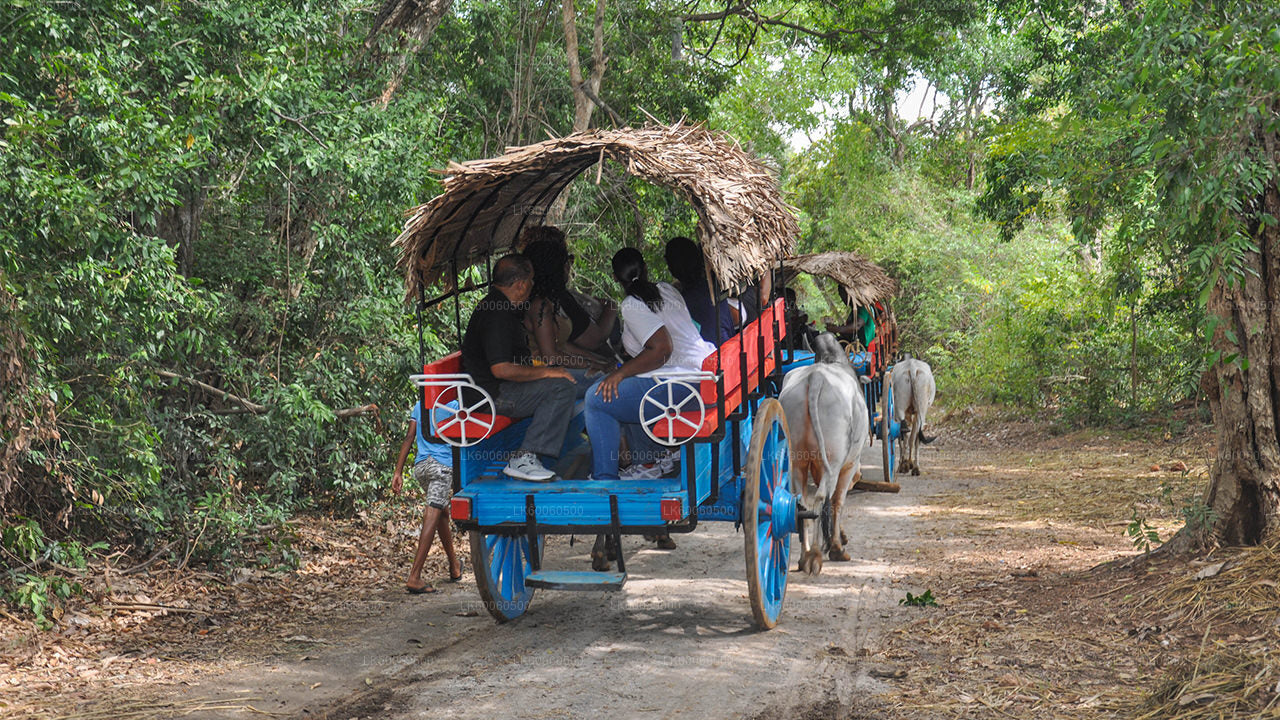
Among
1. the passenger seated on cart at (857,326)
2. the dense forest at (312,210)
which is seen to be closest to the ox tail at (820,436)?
the dense forest at (312,210)

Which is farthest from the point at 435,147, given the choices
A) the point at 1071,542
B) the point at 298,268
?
the point at 1071,542

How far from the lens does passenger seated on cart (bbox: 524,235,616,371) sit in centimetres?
665

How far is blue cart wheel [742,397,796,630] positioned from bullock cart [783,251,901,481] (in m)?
4.64

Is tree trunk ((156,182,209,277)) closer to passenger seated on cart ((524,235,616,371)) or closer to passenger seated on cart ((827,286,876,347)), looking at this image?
passenger seated on cart ((524,235,616,371))

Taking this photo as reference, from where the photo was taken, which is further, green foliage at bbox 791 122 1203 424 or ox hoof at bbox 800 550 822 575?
green foliage at bbox 791 122 1203 424

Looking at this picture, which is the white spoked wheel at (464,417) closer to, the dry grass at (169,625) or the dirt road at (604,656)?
the dirt road at (604,656)

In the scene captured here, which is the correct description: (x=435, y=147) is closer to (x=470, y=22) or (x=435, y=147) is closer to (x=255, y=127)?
(x=255, y=127)

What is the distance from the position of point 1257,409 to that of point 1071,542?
2.69 m

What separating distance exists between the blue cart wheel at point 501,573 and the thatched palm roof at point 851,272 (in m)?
6.23

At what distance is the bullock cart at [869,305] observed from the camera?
12.0 meters

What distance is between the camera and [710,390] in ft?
18.4

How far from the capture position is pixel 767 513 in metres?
6.47

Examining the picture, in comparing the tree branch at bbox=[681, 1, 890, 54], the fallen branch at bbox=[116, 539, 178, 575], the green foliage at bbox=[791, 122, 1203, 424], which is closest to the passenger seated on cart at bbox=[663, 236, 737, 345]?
the green foliage at bbox=[791, 122, 1203, 424]

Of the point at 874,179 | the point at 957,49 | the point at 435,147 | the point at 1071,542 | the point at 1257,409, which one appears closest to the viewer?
the point at 1257,409
